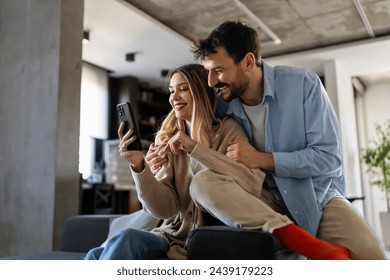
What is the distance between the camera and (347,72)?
400 centimetres

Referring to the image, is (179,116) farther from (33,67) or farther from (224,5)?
(224,5)

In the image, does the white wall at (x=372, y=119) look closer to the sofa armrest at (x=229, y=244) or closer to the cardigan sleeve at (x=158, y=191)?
the cardigan sleeve at (x=158, y=191)

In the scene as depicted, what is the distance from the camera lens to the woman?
0.89 m

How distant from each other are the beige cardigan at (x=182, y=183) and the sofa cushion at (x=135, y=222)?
0.31 feet

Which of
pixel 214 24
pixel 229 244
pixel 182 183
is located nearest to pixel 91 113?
pixel 214 24

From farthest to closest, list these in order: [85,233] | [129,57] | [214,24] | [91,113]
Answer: [91,113] < [129,57] < [214,24] < [85,233]

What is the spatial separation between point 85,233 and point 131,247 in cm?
63

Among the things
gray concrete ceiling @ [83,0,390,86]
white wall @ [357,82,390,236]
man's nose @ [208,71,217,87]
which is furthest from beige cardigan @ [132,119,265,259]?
white wall @ [357,82,390,236]

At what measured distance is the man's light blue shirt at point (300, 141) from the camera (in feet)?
3.06

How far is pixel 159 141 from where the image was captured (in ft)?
3.64

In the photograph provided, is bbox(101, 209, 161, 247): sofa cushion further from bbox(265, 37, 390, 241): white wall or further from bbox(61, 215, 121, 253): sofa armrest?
bbox(265, 37, 390, 241): white wall

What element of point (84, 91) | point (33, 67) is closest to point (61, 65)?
point (33, 67)

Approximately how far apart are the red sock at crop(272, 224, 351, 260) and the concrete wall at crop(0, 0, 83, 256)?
1332 millimetres

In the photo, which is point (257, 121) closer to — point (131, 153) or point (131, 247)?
point (131, 153)
